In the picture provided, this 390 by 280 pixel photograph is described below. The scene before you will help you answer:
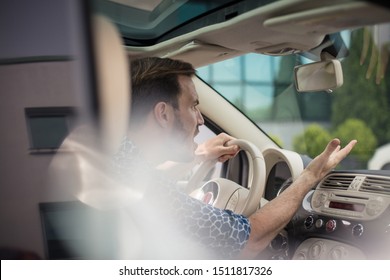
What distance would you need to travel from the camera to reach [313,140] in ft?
9.03

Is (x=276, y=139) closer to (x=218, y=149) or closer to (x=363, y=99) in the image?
(x=218, y=149)

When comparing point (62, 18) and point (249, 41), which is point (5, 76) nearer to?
point (62, 18)

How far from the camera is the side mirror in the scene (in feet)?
8.90

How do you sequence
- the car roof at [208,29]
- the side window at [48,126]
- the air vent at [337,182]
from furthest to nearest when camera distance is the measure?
the air vent at [337,182] → the side window at [48,126] → the car roof at [208,29]

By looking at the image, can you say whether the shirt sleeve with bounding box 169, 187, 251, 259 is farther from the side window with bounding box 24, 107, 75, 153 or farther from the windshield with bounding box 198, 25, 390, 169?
the side window with bounding box 24, 107, 75, 153

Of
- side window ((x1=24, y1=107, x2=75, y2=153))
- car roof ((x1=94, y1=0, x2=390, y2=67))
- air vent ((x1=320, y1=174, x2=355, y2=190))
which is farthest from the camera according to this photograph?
air vent ((x1=320, y1=174, x2=355, y2=190))

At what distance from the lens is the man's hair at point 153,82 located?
2.71 meters

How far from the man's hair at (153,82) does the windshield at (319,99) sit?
103mm

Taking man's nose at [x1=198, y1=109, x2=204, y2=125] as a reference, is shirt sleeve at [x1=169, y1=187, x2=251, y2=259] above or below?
below

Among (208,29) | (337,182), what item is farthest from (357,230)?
(208,29)

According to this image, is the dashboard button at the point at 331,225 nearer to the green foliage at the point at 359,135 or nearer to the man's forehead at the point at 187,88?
the green foliage at the point at 359,135

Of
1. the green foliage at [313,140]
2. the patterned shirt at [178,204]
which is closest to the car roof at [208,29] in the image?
the green foliage at [313,140]

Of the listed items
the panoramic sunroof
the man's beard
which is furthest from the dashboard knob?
the panoramic sunroof

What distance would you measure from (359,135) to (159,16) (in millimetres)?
943
